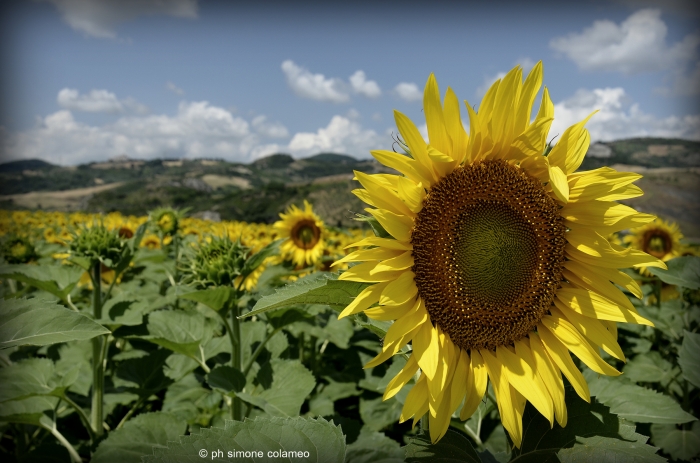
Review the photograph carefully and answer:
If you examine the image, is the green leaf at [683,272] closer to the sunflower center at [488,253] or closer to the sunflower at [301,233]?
the sunflower center at [488,253]

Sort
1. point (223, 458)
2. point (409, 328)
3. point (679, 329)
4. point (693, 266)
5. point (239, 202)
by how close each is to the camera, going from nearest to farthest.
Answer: point (223, 458), point (409, 328), point (693, 266), point (679, 329), point (239, 202)

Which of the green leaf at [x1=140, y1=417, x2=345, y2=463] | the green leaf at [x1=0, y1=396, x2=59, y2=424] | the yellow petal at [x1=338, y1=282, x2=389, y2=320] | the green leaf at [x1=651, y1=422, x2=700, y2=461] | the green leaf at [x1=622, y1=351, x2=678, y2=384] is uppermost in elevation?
the yellow petal at [x1=338, y1=282, x2=389, y2=320]

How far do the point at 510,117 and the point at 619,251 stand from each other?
22.3 inches

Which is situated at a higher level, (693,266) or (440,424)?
(693,266)

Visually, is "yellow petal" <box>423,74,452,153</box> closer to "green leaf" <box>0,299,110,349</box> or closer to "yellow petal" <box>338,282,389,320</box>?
"yellow petal" <box>338,282,389,320</box>

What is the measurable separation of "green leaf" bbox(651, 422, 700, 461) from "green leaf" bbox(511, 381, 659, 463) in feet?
6.40

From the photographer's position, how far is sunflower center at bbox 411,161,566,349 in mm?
1456

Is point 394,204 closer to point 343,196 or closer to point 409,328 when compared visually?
point 409,328

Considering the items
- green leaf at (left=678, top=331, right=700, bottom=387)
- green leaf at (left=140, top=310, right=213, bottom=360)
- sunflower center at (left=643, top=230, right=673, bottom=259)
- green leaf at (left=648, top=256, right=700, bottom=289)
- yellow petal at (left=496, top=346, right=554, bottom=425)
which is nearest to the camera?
yellow petal at (left=496, top=346, right=554, bottom=425)

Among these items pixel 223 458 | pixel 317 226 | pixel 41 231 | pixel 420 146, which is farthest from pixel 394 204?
pixel 41 231

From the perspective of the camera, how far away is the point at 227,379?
7.91ft

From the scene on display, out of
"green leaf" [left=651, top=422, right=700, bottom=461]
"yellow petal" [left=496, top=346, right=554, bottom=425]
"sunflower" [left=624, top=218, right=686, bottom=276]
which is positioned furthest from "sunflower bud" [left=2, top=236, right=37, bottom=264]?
"sunflower" [left=624, top=218, right=686, bottom=276]

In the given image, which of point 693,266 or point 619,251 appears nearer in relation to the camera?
point 619,251

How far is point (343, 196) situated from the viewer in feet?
208
